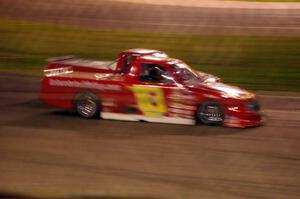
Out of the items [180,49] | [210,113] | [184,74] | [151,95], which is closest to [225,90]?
[210,113]

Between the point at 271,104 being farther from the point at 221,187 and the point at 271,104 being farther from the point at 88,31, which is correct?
the point at 88,31

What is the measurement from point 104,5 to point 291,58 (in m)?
14.9

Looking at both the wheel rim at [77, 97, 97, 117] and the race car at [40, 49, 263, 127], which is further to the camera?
the wheel rim at [77, 97, 97, 117]

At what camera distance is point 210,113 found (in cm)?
1462

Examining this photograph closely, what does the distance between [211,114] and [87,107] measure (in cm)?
268

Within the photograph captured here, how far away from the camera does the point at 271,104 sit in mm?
17438

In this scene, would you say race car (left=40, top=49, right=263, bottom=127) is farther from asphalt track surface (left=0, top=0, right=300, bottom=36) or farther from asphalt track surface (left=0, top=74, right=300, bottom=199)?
asphalt track surface (left=0, top=0, right=300, bottom=36)

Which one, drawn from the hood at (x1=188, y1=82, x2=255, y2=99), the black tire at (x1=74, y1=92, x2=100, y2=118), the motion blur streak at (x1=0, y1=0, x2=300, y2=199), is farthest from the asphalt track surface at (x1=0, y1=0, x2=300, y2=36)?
the black tire at (x1=74, y1=92, x2=100, y2=118)

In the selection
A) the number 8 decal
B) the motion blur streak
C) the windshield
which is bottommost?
the motion blur streak

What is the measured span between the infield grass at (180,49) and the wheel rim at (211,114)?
236 inches

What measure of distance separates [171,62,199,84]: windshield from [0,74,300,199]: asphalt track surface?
3.62 feet

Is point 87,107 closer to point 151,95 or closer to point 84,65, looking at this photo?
point 151,95

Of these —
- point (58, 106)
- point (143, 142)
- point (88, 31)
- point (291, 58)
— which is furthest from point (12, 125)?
point (88, 31)

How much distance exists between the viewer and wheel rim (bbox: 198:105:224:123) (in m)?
14.6
